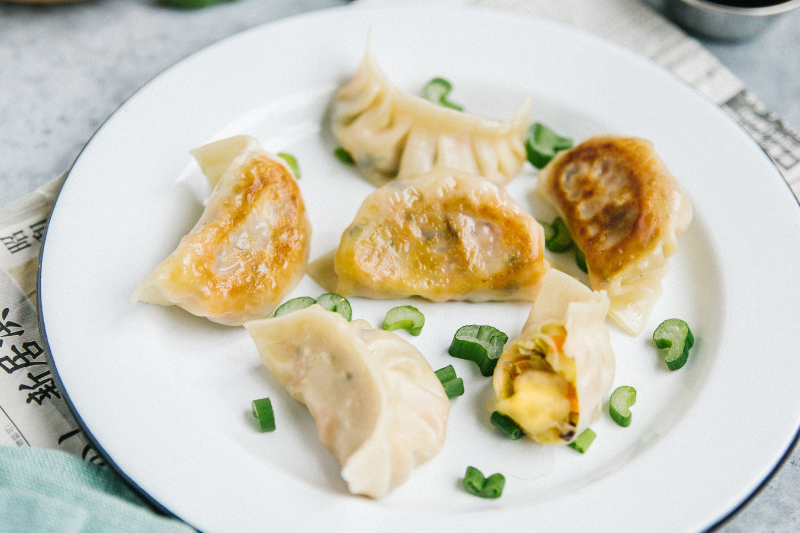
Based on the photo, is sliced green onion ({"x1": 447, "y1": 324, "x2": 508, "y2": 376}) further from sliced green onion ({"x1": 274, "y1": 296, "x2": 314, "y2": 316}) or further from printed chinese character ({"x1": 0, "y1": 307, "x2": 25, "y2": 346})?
printed chinese character ({"x1": 0, "y1": 307, "x2": 25, "y2": 346})

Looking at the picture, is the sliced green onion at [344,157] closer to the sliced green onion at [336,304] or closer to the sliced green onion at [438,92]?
the sliced green onion at [438,92]

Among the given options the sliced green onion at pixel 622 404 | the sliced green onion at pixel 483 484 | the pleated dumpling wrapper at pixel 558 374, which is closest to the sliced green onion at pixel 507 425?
the pleated dumpling wrapper at pixel 558 374

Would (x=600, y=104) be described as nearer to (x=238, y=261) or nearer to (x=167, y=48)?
(x=238, y=261)

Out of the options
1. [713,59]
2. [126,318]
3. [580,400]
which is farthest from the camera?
[713,59]

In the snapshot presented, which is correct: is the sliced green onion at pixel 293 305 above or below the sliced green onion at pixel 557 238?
above

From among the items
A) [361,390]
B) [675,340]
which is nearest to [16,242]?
[361,390]

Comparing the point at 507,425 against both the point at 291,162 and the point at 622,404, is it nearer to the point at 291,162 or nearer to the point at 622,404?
the point at 622,404

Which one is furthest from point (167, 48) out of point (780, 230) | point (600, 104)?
point (780, 230)
